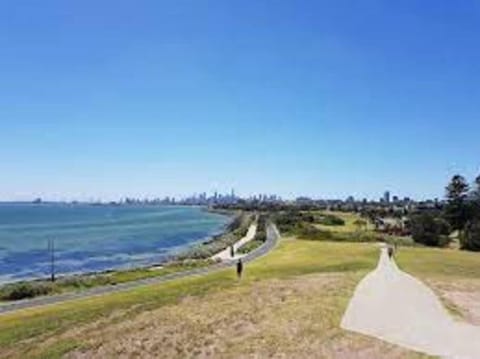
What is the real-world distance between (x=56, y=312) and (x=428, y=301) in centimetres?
1836

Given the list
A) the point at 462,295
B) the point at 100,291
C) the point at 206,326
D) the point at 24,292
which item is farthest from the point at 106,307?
the point at 462,295

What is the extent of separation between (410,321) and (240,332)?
23.1 feet

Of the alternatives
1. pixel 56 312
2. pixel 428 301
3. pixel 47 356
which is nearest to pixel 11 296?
pixel 56 312

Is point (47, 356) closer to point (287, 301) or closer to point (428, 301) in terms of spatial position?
point (287, 301)

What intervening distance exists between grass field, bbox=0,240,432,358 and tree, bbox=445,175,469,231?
3300 inches

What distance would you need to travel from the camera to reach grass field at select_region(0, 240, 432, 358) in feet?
73.4

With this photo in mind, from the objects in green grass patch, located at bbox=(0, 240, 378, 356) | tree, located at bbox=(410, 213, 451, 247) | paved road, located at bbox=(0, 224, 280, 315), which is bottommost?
paved road, located at bbox=(0, 224, 280, 315)

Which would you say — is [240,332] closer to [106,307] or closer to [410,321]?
[410,321]

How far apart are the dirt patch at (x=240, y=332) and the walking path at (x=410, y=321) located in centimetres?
80

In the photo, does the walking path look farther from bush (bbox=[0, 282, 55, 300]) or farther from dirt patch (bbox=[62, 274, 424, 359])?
bush (bbox=[0, 282, 55, 300])

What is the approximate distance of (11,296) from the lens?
4725 cm

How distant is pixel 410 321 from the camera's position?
26234 mm

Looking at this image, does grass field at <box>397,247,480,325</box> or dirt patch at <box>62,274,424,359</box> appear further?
grass field at <box>397,247,480,325</box>

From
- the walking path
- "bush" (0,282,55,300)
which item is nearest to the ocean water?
"bush" (0,282,55,300)
